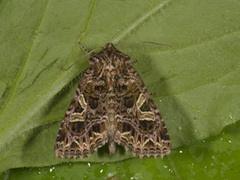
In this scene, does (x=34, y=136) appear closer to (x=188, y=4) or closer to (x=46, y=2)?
(x=46, y=2)

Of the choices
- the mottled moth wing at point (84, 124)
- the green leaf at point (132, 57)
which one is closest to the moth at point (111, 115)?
the mottled moth wing at point (84, 124)

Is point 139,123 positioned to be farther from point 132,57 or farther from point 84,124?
point 132,57

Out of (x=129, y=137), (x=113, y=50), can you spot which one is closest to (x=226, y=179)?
(x=129, y=137)

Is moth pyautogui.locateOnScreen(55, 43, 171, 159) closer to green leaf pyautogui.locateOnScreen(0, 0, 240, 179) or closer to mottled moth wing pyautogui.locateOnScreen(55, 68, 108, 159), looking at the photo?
mottled moth wing pyautogui.locateOnScreen(55, 68, 108, 159)

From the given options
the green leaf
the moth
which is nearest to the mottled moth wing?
the moth

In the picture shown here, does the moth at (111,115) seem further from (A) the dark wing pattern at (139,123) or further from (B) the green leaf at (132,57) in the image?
(B) the green leaf at (132,57)

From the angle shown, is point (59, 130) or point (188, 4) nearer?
point (59, 130)

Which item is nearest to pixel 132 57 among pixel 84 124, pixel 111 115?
pixel 111 115
